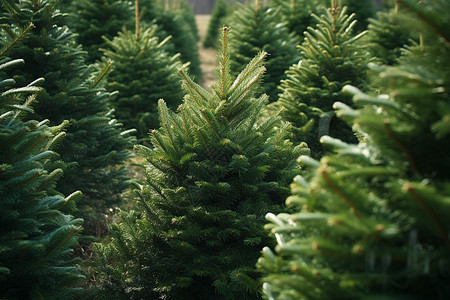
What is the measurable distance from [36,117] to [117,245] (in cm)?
193

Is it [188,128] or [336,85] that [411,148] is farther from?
[336,85]

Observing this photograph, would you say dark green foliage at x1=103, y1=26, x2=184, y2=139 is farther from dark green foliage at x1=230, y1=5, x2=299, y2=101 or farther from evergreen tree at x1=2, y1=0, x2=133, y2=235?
evergreen tree at x1=2, y1=0, x2=133, y2=235

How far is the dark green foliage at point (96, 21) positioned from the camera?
7742mm

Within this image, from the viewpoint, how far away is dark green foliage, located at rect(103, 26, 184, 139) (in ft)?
20.2

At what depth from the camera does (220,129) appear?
2.90 metres

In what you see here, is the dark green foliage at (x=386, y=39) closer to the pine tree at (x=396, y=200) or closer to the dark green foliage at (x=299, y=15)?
the dark green foliage at (x=299, y=15)

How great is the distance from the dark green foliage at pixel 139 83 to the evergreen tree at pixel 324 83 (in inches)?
89.4

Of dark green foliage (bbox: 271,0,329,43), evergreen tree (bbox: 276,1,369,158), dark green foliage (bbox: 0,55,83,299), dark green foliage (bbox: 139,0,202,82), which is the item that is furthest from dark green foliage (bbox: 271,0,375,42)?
dark green foliage (bbox: 0,55,83,299)

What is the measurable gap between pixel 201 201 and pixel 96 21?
624 centimetres

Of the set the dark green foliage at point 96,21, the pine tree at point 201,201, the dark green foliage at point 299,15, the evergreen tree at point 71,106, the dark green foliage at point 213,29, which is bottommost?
the pine tree at point 201,201

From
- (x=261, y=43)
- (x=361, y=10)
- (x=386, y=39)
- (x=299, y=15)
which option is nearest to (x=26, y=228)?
(x=261, y=43)

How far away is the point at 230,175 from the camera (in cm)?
296

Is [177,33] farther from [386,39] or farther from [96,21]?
[386,39]

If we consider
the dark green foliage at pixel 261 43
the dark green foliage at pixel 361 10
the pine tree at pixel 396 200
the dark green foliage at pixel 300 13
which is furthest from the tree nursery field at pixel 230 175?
the dark green foliage at pixel 361 10
